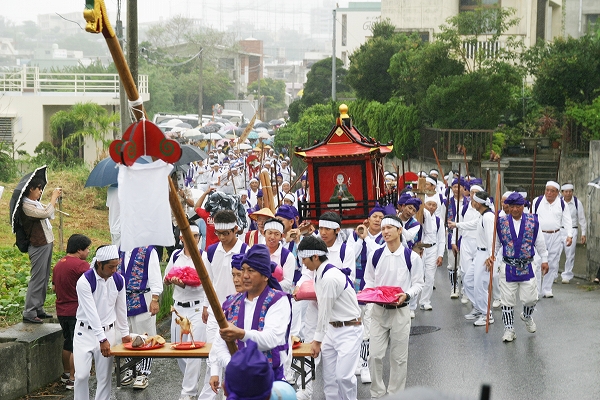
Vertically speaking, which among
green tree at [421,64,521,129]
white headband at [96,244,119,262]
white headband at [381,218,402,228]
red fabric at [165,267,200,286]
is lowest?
red fabric at [165,267,200,286]

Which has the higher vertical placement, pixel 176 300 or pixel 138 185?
pixel 138 185

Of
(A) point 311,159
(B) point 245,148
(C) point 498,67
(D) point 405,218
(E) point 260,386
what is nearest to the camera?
(E) point 260,386

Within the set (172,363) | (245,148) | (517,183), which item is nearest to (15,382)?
(172,363)

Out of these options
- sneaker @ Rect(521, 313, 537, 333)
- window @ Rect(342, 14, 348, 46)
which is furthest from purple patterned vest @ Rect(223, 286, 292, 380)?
window @ Rect(342, 14, 348, 46)

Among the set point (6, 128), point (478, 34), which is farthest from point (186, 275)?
point (6, 128)

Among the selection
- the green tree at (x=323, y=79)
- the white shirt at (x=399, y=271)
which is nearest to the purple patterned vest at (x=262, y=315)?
the white shirt at (x=399, y=271)

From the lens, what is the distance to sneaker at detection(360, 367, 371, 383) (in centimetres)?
A: 1095

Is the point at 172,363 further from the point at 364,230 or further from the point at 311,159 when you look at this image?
the point at 311,159

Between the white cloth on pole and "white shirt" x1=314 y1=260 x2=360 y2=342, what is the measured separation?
3043mm

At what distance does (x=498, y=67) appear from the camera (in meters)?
30.1

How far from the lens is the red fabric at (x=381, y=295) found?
964 cm

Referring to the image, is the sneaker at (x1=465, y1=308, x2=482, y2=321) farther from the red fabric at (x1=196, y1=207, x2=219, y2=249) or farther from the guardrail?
the guardrail

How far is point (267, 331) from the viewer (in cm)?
693

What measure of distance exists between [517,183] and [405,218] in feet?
44.5
